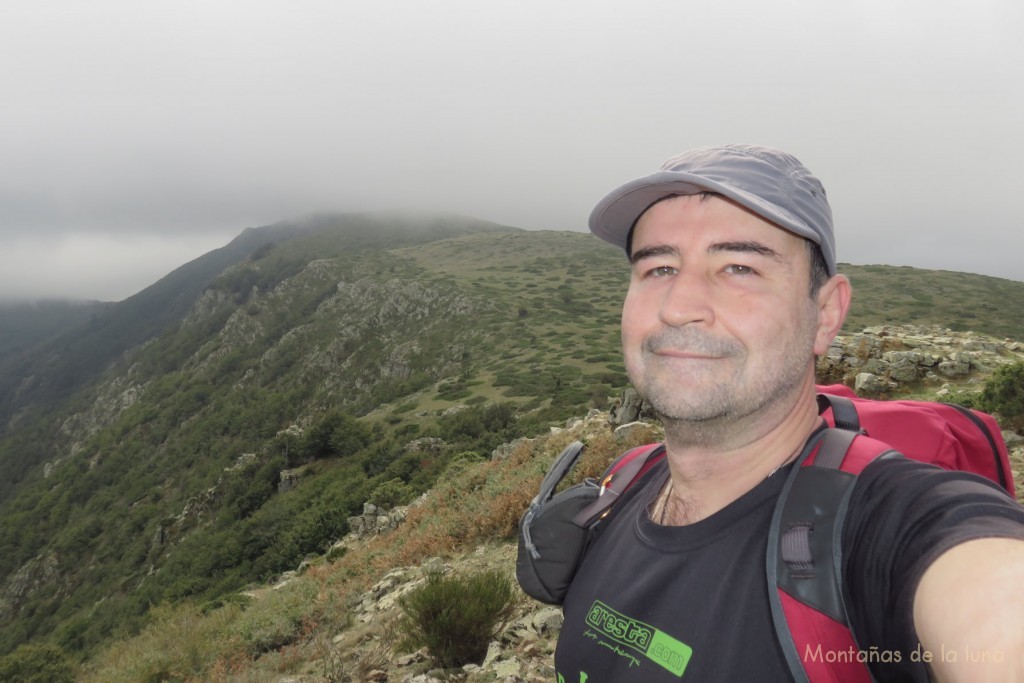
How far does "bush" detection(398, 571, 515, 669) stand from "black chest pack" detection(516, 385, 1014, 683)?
2536mm

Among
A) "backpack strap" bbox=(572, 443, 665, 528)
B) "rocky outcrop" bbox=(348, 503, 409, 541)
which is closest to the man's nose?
"backpack strap" bbox=(572, 443, 665, 528)

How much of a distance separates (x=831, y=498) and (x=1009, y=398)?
867cm

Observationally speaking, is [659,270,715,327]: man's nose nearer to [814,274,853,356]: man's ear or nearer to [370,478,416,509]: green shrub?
[814,274,853,356]: man's ear

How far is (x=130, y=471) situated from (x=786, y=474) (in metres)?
55.4

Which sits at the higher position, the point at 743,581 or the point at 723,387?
the point at 723,387

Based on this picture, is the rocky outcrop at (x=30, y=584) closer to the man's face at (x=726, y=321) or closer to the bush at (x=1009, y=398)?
the man's face at (x=726, y=321)

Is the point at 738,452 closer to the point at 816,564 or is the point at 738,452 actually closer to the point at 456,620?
the point at 816,564

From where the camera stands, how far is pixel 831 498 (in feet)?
3.76

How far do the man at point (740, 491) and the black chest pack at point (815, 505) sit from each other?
5cm

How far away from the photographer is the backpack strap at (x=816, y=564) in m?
1.02

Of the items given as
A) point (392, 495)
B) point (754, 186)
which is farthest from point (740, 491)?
point (392, 495)

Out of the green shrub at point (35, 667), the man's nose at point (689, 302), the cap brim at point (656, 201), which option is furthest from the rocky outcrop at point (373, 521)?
the man's nose at point (689, 302)

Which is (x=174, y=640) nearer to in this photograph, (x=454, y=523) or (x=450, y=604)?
(x=454, y=523)

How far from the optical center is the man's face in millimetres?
1461
